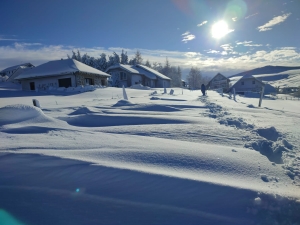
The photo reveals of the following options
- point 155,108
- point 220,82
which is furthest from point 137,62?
point 155,108

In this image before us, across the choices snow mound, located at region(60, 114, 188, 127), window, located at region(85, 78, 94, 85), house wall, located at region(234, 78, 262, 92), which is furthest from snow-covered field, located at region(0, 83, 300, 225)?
house wall, located at region(234, 78, 262, 92)

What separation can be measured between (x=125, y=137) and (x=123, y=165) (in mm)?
1273

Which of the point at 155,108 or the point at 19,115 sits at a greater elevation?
the point at 19,115

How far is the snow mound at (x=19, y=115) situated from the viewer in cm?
425

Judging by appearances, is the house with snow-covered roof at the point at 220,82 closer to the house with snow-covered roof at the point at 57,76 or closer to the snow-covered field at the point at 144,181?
the house with snow-covered roof at the point at 57,76

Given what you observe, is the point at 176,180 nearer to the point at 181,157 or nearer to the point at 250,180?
the point at 181,157

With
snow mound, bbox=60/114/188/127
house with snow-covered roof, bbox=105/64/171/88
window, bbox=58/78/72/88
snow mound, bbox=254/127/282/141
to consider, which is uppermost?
house with snow-covered roof, bbox=105/64/171/88

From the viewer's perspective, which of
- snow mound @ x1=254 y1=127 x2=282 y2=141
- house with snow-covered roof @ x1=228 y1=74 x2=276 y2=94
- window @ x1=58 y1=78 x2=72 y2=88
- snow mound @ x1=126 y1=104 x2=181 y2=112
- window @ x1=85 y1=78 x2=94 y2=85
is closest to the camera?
snow mound @ x1=254 y1=127 x2=282 y2=141

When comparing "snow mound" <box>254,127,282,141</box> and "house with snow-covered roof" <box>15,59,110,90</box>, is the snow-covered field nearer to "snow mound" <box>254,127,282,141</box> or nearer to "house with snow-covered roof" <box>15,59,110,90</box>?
"snow mound" <box>254,127,282,141</box>

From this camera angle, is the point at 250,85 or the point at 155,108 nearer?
the point at 155,108

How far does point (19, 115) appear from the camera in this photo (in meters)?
4.39

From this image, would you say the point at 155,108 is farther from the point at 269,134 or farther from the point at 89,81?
the point at 89,81

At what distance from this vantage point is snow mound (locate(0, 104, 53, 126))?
425 centimetres

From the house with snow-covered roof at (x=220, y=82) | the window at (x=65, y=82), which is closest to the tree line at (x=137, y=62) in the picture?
the house with snow-covered roof at (x=220, y=82)
